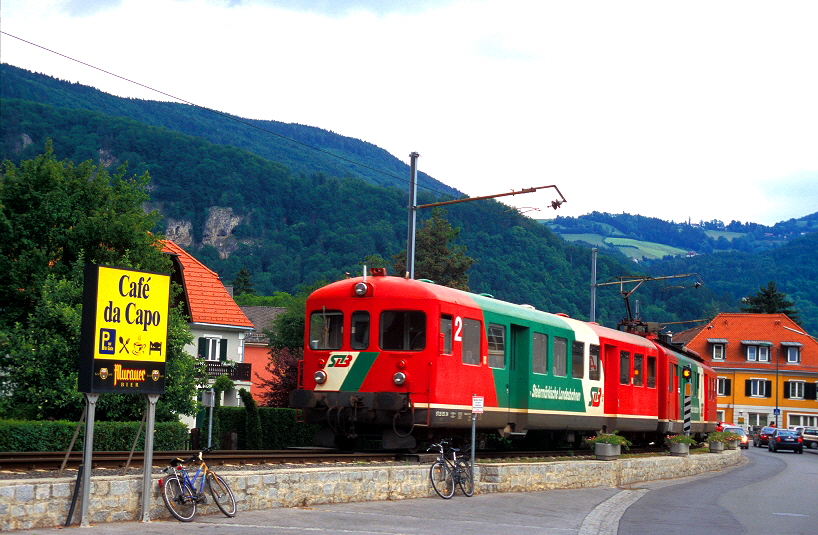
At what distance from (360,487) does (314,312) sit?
194 inches

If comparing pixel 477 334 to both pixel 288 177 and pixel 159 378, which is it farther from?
pixel 288 177

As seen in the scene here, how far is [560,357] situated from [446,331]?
4930mm

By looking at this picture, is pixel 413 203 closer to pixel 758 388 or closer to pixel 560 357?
pixel 560 357

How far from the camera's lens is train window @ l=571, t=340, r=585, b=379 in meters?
22.5

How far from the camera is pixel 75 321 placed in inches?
931

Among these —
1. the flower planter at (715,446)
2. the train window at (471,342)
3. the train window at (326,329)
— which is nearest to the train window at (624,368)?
the train window at (471,342)

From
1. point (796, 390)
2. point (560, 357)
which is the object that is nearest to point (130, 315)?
point (560, 357)

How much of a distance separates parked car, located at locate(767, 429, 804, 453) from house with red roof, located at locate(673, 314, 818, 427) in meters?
30.7

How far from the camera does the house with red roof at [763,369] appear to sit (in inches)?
3433

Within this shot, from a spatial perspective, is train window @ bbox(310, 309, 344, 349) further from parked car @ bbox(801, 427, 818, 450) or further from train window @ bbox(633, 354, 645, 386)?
parked car @ bbox(801, 427, 818, 450)

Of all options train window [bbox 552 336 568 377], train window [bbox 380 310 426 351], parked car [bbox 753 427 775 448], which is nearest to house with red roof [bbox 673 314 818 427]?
parked car [bbox 753 427 775 448]

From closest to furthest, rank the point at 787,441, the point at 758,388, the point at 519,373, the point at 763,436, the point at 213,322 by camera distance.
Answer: the point at 519,373 < the point at 213,322 < the point at 787,441 < the point at 763,436 < the point at 758,388

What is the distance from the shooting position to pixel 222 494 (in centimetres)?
1209

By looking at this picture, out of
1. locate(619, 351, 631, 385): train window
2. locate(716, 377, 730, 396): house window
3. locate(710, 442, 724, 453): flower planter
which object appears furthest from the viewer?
locate(716, 377, 730, 396): house window
